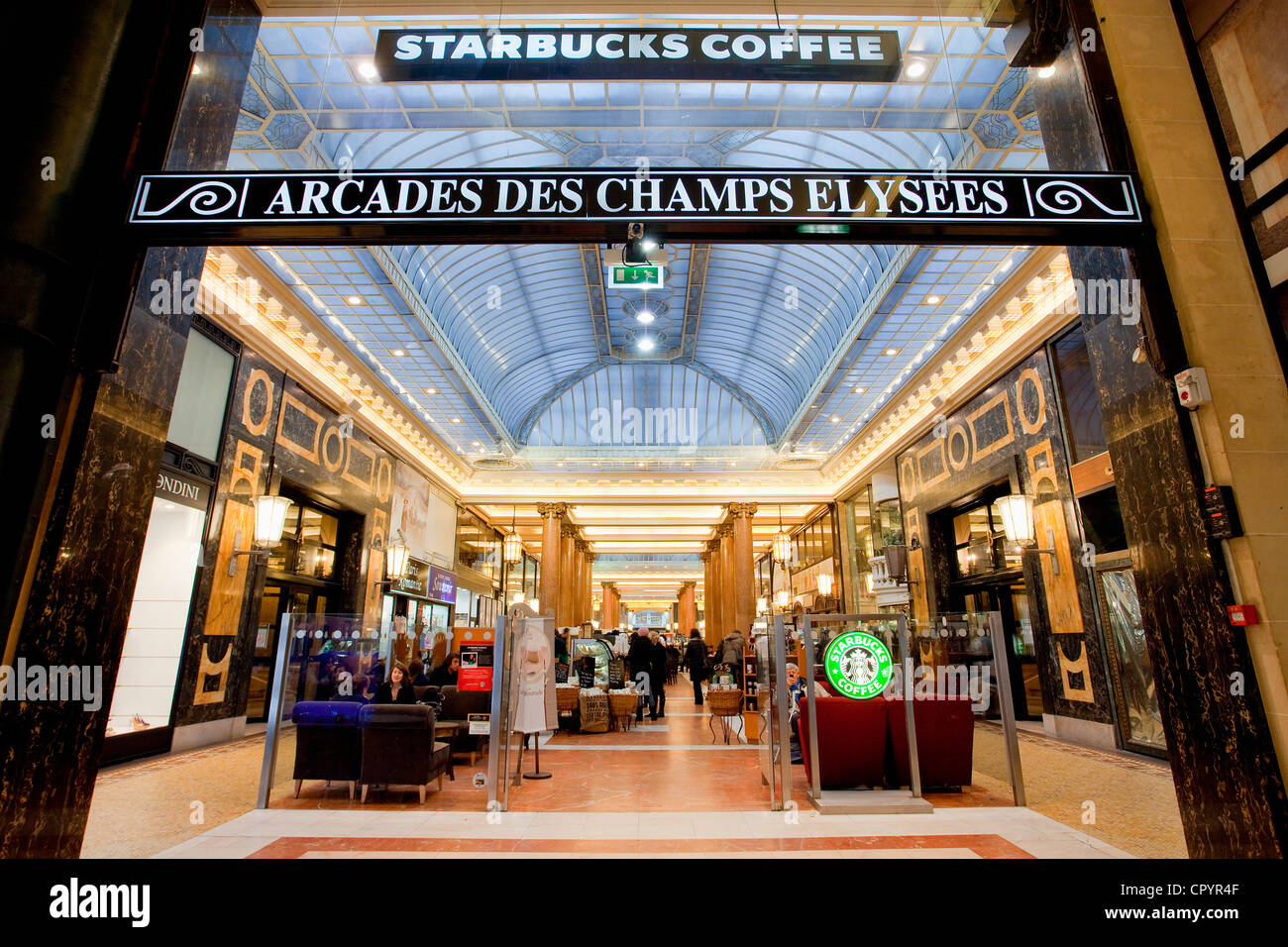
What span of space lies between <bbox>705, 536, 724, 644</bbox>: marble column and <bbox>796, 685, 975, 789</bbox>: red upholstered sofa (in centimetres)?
1797

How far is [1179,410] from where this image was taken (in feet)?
9.50

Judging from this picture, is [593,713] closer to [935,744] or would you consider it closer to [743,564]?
[935,744]

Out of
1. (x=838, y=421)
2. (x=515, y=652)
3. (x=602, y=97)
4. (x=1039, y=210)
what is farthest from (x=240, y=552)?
(x=838, y=421)

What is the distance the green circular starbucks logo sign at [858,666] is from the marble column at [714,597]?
18035mm

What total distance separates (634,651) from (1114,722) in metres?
6.88

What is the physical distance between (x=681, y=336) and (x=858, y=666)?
10.5m

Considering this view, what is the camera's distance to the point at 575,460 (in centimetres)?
1728

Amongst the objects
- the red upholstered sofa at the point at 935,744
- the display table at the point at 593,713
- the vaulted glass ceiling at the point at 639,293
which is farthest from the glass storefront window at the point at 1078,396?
the display table at the point at 593,713

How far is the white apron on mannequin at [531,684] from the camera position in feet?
17.8

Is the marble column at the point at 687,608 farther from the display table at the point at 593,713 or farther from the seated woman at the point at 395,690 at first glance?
the seated woman at the point at 395,690

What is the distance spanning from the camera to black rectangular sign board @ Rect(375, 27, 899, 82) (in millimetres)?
3594

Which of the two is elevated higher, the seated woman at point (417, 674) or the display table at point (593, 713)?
the seated woman at point (417, 674)
